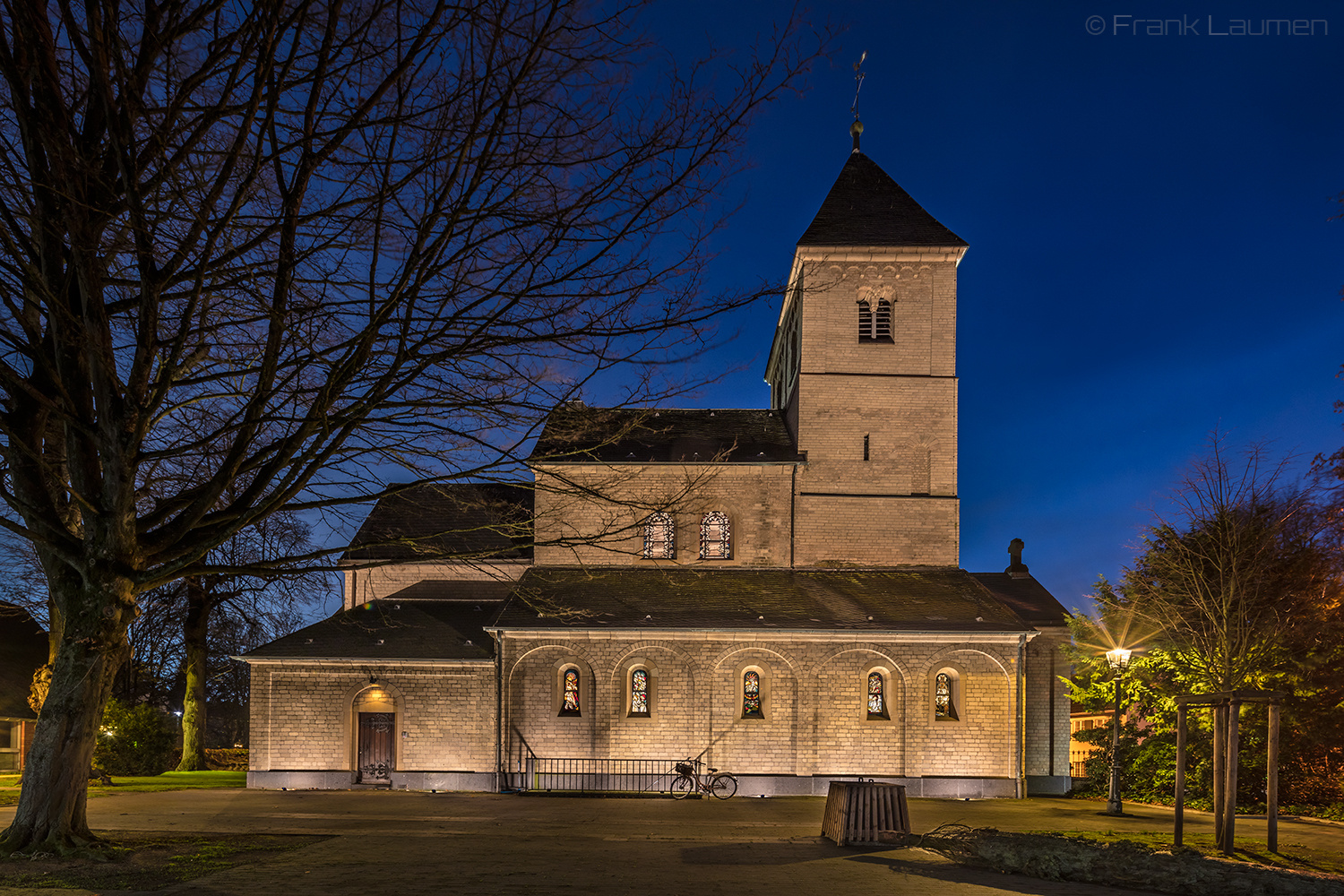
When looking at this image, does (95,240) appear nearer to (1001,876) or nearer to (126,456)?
(126,456)

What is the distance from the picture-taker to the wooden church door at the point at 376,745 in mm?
24531

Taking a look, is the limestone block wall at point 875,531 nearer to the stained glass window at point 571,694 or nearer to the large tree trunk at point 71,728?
the stained glass window at point 571,694

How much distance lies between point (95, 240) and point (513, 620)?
54.4 ft

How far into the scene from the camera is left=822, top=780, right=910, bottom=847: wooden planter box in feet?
44.3

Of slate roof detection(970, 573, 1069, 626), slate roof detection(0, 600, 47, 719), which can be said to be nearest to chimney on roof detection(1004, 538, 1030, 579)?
slate roof detection(970, 573, 1069, 626)

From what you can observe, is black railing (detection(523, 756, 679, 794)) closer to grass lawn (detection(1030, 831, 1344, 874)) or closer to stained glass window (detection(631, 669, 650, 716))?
stained glass window (detection(631, 669, 650, 716))

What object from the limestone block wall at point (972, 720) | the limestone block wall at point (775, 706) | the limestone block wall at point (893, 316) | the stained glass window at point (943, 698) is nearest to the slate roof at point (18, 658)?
the limestone block wall at point (775, 706)

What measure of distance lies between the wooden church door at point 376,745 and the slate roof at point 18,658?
13.7m

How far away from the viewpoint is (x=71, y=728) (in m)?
10.5

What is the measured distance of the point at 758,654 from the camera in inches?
961

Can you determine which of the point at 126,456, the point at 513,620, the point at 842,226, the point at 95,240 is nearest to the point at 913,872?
the point at 126,456

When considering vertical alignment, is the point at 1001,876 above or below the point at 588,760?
above

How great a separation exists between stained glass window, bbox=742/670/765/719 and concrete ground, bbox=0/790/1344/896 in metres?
2.66

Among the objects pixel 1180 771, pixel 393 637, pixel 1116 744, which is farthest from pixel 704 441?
pixel 1180 771
